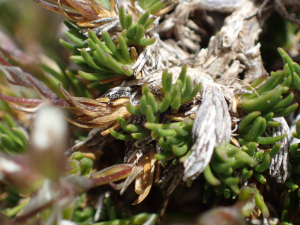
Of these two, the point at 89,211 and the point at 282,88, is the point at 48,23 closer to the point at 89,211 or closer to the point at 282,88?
the point at 89,211

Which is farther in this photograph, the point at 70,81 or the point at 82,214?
the point at 70,81

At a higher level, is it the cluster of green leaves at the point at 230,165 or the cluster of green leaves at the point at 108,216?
the cluster of green leaves at the point at 230,165

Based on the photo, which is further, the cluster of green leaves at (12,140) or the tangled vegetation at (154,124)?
the cluster of green leaves at (12,140)

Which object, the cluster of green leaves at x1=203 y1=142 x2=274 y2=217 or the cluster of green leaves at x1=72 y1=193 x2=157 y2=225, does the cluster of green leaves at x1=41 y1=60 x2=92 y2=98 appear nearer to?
the cluster of green leaves at x1=72 y1=193 x2=157 y2=225

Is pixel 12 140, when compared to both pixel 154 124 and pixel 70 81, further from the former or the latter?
pixel 154 124

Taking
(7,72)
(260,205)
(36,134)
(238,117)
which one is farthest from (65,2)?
(260,205)

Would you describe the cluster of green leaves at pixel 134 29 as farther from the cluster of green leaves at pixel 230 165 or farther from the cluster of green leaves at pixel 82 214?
the cluster of green leaves at pixel 82 214

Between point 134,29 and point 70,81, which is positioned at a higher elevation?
point 134,29

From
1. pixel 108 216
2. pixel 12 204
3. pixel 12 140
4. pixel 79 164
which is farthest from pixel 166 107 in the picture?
pixel 12 204

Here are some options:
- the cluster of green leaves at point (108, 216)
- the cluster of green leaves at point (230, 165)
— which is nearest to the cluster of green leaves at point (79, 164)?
the cluster of green leaves at point (108, 216)

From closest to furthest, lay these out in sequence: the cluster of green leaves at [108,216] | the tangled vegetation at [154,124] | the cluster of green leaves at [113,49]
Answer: the tangled vegetation at [154,124]
the cluster of green leaves at [113,49]
the cluster of green leaves at [108,216]

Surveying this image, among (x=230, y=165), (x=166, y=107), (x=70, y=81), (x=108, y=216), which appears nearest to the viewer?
(x=230, y=165)
